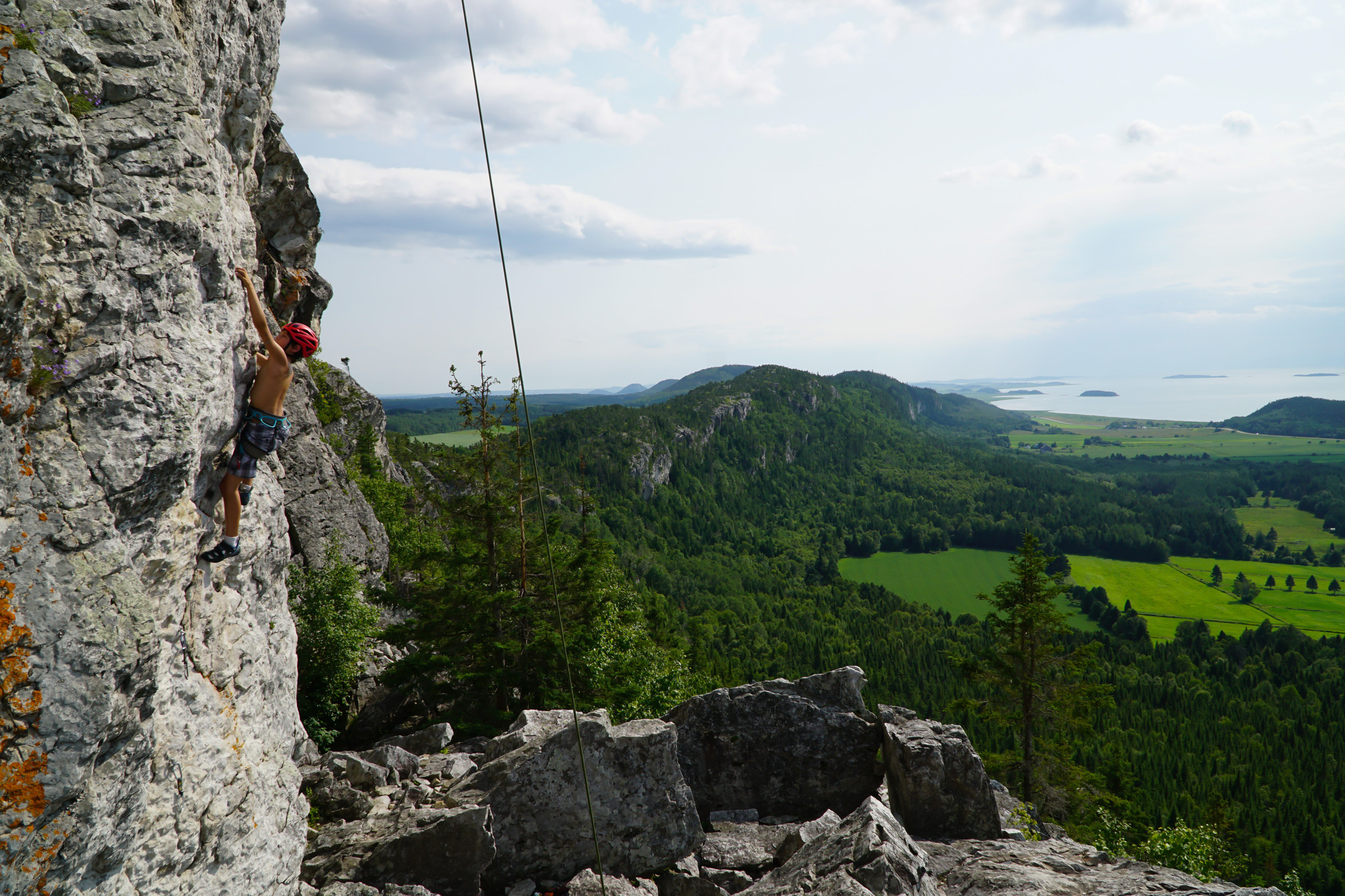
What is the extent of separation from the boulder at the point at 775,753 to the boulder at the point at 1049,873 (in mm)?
2636

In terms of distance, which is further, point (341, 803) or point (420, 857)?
point (341, 803)

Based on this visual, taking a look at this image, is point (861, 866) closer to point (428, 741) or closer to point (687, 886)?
point (687, 886)

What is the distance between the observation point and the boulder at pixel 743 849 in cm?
1122

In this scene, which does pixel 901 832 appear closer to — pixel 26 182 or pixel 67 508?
pixel 67 508

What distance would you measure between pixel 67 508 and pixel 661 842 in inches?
382

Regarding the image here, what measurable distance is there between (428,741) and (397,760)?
211 cm

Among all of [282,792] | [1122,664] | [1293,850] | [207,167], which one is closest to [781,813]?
[282,792]

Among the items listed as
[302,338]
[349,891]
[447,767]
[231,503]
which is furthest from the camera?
[447,767]

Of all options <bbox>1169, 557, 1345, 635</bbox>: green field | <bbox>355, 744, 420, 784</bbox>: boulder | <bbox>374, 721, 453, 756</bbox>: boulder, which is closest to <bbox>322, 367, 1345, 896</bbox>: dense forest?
<bbox>374, 721, 453, 756</bbox>: boulder

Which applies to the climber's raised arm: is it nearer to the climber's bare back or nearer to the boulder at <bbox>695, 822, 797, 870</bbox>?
the climber's bare back

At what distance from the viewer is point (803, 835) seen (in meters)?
11.7

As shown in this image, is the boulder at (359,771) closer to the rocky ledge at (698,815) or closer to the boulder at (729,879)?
the rocky ledge at (698,815)

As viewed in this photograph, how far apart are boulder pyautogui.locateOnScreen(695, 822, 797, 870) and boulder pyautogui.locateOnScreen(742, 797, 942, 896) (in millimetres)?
1139

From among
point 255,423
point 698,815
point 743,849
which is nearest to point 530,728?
point 698,815
